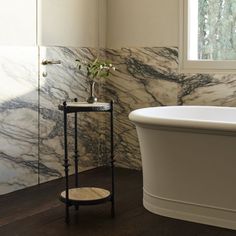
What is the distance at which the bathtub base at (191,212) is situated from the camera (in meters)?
3.04

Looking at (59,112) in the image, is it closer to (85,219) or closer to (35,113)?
(35,113)

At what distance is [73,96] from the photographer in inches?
174

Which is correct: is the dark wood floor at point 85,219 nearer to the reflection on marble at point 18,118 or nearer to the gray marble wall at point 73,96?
the reflection on marble at point 18,118

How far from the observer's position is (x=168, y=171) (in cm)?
321

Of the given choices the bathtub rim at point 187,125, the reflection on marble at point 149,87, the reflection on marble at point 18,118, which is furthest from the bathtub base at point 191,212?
the reflection on marble at point 149,87

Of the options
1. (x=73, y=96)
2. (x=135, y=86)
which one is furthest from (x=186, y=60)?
(x=73, y=96)

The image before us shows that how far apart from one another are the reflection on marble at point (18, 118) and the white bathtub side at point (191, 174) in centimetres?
107

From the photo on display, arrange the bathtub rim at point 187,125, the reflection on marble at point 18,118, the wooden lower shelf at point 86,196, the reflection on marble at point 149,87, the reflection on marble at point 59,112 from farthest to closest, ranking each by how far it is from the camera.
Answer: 1. the reflection on marble at point 149,87
2. the reflection on marble at point 59,112
3. the reflection on marble at point 18,118
4. the wooden lower shelf at point 86,196
5. the bathtub rim at point 187,125

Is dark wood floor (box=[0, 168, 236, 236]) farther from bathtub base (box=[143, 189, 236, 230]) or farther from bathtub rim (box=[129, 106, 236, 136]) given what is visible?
bathtub rim (box=[129, 106, 236, 136])

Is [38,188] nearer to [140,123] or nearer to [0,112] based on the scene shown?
[0,112]

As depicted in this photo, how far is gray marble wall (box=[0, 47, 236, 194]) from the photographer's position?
3.79 meters

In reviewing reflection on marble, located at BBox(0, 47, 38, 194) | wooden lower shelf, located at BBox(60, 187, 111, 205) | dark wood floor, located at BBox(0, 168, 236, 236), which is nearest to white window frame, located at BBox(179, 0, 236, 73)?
dark wood floor, located at BBox(0, 168, 236, 236)

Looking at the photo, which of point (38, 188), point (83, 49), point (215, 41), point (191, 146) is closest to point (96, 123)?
point (83, 49)

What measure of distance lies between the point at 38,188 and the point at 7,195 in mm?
300
